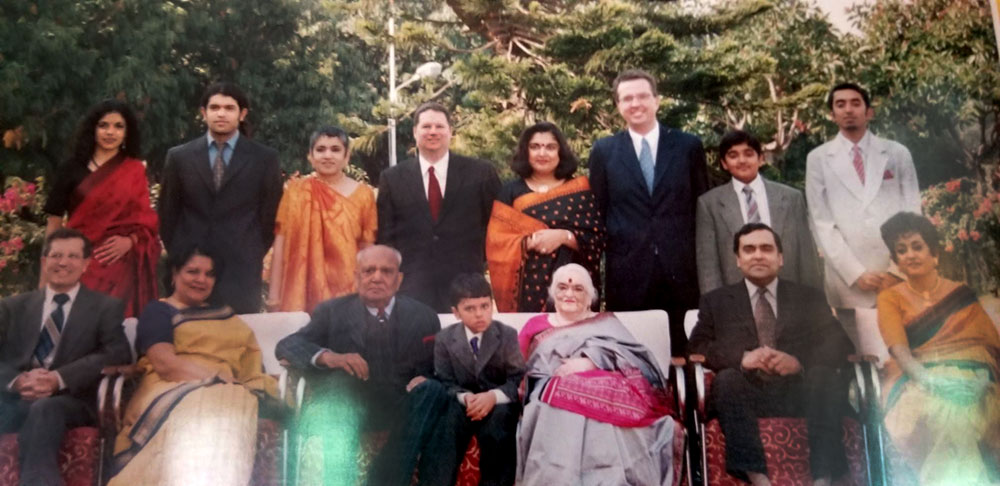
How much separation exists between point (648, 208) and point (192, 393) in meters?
2.31

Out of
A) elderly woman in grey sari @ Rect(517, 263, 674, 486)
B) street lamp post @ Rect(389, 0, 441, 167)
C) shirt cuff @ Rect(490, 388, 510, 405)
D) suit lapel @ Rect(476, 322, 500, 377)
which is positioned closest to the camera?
elderly woman in grey sari @ Rect(517, 263, 674, 486)

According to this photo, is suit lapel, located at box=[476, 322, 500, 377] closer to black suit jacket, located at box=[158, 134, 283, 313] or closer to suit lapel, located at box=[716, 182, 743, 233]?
black suit jacket, located at box=[158, 134, 283, 313]

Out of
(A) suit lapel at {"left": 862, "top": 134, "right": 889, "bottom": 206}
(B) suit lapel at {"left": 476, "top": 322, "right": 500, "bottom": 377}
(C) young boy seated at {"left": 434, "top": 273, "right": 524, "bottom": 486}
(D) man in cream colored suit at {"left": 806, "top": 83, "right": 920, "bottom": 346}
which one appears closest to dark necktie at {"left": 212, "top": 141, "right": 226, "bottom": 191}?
(C) young boy seated at {"left": 434, "top": 273, "right": 524, "bottom": 486}

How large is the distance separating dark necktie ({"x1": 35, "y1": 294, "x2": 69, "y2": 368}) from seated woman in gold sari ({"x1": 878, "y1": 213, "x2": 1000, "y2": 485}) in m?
3.80

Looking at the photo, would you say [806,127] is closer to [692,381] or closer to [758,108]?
[758,108]

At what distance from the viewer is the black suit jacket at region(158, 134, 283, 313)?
448 centimetres

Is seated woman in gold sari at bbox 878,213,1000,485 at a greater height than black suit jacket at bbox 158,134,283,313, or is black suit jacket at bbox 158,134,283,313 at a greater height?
black suit jacket at bbox 158,134,283,313

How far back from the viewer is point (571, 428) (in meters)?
3.90

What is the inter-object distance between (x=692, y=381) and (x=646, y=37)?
1.82 m

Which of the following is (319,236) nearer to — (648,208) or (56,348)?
(56,348)

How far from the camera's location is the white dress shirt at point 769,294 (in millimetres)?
4312

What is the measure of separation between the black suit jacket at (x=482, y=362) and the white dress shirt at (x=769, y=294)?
1117 mm

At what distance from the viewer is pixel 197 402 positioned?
4.12 m

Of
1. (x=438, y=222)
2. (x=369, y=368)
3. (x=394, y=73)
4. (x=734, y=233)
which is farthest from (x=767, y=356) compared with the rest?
(x=394, y=73)
